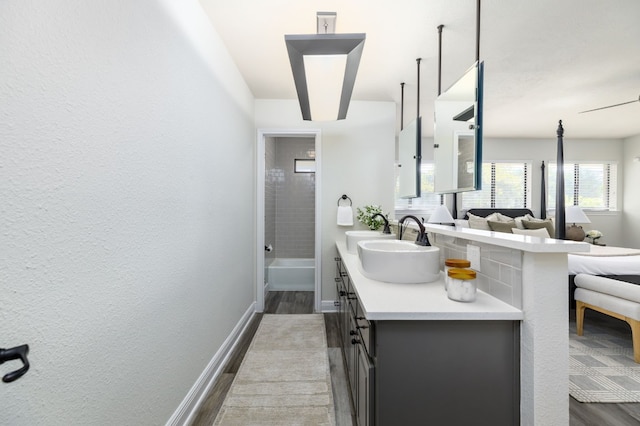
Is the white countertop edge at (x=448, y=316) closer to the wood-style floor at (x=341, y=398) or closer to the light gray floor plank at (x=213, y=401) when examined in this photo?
the wood-style floor at (x=341, y=398)

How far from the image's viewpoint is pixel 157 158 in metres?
1.27

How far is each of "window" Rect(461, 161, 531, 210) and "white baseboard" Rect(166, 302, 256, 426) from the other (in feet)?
16.4

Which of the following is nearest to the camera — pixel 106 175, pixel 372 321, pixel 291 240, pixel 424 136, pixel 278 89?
pixel 106 175

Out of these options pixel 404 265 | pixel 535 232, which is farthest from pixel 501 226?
pixel 404 265

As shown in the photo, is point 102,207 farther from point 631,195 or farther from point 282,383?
point 631,195

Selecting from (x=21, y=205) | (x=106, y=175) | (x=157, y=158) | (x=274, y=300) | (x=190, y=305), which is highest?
(x=157, y=158)

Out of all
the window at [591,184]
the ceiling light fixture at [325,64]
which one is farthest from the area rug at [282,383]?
the window at [591,184]

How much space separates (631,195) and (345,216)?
6.44 metres

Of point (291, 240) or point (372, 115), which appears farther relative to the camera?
point (291, 240)

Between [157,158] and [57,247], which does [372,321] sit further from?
[157,158]

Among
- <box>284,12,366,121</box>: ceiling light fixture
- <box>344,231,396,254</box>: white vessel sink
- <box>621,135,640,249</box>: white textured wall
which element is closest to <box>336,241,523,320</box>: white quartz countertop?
<box>344,231,396,254</box>: white vessel sink

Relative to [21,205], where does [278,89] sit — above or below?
above

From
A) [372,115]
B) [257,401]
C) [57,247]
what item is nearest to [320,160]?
[372,115]

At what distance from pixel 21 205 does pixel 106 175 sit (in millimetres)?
Answer: 289
